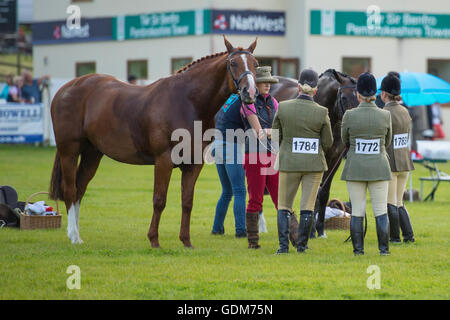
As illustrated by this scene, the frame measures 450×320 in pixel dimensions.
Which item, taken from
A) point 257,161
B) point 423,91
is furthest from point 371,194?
point 423,91

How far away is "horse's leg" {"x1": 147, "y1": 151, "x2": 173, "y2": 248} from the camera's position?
9570mm

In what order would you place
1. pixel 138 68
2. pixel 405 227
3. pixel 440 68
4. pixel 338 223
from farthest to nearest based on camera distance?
pixel 138 68, pixel 440 68, pixel 338 223, pixel 405 227

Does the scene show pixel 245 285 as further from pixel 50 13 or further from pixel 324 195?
pixel 50 13

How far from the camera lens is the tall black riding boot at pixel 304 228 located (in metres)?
9.22

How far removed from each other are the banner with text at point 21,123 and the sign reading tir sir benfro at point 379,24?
946 centimetres

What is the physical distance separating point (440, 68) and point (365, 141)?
2214 centimetres

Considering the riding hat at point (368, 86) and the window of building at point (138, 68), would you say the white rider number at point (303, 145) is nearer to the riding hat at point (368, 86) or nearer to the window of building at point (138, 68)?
the riding hat at point (368, 86)

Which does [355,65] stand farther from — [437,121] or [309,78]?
[309,78]

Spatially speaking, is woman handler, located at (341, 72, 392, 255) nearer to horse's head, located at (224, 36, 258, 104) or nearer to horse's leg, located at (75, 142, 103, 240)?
horse's head, located at (224, 36, 258, 104)

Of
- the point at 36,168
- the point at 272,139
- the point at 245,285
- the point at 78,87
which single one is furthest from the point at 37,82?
the point at 245,285

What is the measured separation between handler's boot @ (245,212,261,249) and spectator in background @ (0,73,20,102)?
17.5 meters

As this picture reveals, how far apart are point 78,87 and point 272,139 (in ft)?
8.97

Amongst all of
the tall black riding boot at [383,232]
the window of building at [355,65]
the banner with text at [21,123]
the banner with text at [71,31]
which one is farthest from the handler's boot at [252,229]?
the banner with text at [71,31]

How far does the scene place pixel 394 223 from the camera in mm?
10195
